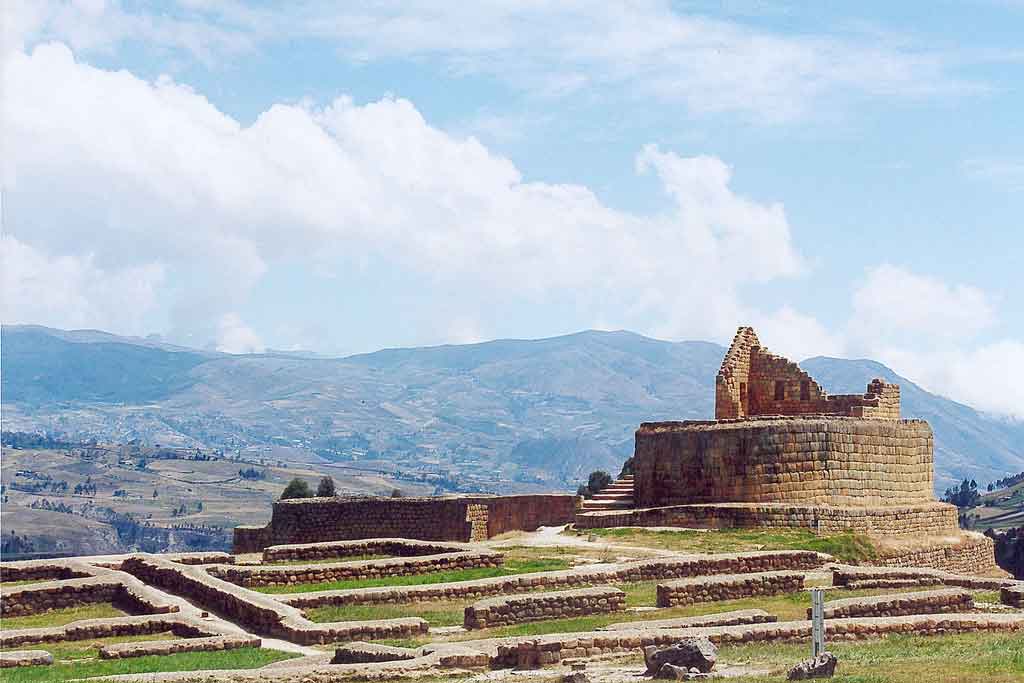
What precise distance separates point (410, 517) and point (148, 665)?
80.5 ft

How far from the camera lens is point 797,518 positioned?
36906 mm

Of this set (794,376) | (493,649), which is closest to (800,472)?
(794,376)

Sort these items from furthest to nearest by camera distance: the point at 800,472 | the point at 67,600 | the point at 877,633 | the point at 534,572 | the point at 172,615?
1. the point at 800,472
2. the point at 67,600
3. the point at 534,572
4. the point at 172,615
5. the point at 877,633

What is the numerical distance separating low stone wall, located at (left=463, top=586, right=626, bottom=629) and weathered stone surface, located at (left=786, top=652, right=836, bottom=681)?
8.04 m

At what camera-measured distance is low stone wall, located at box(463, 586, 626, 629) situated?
82.1 feet

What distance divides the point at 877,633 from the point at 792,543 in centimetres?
1223

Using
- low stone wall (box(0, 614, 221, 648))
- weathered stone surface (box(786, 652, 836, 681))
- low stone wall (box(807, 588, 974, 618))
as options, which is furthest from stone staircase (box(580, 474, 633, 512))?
weathered stone surface (box(786, 652, 836, 681))

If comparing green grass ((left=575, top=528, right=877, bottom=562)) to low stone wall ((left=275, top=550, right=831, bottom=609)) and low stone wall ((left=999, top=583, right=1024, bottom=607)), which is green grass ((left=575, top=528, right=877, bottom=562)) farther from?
low stone wall ((left=999, top=583, right=1024, bottom=607))

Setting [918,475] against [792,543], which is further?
[918,475]

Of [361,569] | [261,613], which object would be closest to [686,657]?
[261,613]

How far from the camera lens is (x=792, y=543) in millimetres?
34906

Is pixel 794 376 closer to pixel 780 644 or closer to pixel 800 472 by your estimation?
pixel 800 472

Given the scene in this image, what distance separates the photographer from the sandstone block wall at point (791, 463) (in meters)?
38.9

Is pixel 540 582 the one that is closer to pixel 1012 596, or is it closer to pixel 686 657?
pixel 1012 596
